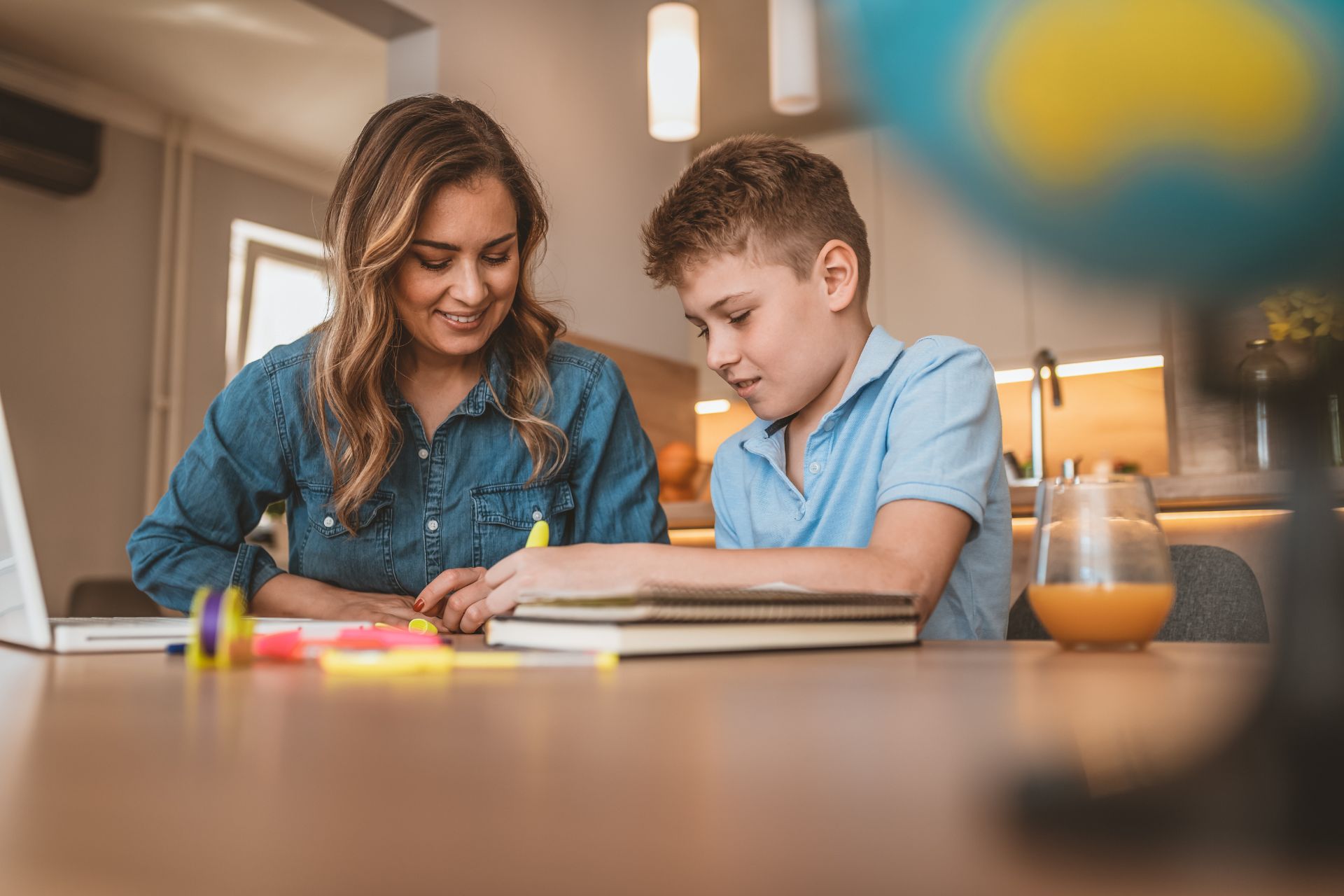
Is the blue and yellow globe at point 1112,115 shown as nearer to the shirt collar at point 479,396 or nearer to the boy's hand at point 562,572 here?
the boy's hand at point 562,572

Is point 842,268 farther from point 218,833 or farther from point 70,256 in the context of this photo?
point 70,256

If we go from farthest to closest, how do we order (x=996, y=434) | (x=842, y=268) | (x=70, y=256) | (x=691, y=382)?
1. (x=70, y=256)
2. (x=691, y=382)
3. (x=842, y=268)
4. (x=996, y=434)

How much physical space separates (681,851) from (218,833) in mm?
82

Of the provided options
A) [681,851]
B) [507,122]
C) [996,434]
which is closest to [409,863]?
[681,851]

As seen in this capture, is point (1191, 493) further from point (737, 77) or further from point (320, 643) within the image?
point (737, 77)

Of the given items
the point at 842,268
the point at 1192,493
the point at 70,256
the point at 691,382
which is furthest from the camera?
the point at 70,256

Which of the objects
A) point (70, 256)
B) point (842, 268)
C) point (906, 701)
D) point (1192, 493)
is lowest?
point (906, 701)

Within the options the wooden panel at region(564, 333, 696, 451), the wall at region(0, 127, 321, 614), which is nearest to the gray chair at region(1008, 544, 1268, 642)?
the wooden panel at region(564, 333, 696, 451)

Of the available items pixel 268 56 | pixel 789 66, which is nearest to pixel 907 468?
pixel 789 66

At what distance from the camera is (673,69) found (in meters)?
2.60

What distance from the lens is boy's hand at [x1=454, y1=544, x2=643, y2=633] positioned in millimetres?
753

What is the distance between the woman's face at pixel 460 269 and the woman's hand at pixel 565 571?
0.62 m

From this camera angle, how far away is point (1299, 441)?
14 cm

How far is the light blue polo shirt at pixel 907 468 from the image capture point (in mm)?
1011
